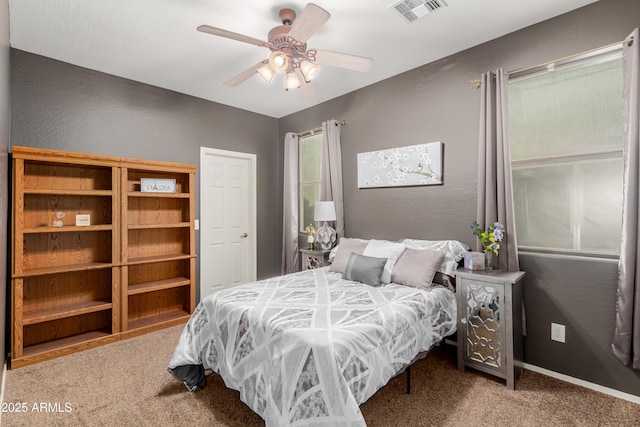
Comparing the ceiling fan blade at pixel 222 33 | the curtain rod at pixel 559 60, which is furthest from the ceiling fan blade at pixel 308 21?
the curtain rod at pixel 559 60

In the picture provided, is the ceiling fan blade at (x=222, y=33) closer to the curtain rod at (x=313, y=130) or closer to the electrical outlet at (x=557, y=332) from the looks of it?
the curtain rod at (x=313, y=130)

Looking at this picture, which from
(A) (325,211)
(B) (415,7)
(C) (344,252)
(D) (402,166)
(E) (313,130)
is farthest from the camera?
(E) (313,130)

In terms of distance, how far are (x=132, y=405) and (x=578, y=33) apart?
4082 millimetres

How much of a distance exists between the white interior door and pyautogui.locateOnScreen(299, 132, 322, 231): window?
707 mm

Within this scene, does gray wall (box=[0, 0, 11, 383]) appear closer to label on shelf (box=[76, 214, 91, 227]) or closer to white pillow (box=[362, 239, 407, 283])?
label on shelf (box=[76, 214, 91, 227])

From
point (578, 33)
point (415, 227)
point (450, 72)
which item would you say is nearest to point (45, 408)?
point (415, 227)

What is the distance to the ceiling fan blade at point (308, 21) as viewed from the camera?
179 centimetres

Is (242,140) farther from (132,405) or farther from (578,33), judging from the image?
(578,33)

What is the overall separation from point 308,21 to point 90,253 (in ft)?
10.0

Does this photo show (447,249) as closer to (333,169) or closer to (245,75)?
(333,169)

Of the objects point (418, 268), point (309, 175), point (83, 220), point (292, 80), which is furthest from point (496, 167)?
point (83, 220)

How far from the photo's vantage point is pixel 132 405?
2.10 meters

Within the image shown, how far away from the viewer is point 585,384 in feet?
7.56

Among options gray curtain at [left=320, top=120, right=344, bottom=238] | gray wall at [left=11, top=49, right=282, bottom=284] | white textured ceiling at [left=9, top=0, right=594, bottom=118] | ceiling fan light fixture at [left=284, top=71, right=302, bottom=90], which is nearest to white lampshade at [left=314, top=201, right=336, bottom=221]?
gray curtain at [left=320, top=120, right=344, bottom=238]
